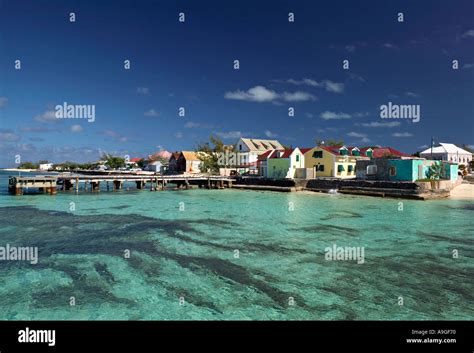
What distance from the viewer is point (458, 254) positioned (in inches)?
561

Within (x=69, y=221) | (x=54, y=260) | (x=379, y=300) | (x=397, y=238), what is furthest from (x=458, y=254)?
(x=69, y=221)

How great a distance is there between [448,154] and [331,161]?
43.0 metres

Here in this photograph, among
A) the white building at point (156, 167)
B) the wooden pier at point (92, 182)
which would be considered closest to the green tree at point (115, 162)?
the white building at point (156, 167)

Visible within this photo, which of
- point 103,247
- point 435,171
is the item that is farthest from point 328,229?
point 435,171

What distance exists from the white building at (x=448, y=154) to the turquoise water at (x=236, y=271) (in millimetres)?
63699

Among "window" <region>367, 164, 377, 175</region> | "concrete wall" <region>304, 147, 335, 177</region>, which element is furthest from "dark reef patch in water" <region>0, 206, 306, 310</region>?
"concrete wall" <region>304, 147, 335, 177</region>

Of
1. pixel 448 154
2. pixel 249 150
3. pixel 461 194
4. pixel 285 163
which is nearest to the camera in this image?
pixel 461 194

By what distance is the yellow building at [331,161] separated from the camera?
51438mm

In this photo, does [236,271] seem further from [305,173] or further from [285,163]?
[285,163]

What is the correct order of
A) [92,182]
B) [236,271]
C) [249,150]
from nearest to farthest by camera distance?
[236,271] → [92,182] → [249,150]

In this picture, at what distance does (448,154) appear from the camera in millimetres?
76312

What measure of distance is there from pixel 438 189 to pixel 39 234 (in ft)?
129

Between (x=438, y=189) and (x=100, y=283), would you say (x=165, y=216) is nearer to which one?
(x=100, y=283)

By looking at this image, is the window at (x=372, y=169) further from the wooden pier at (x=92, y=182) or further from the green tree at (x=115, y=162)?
the green tree at (x=115, y=162)
